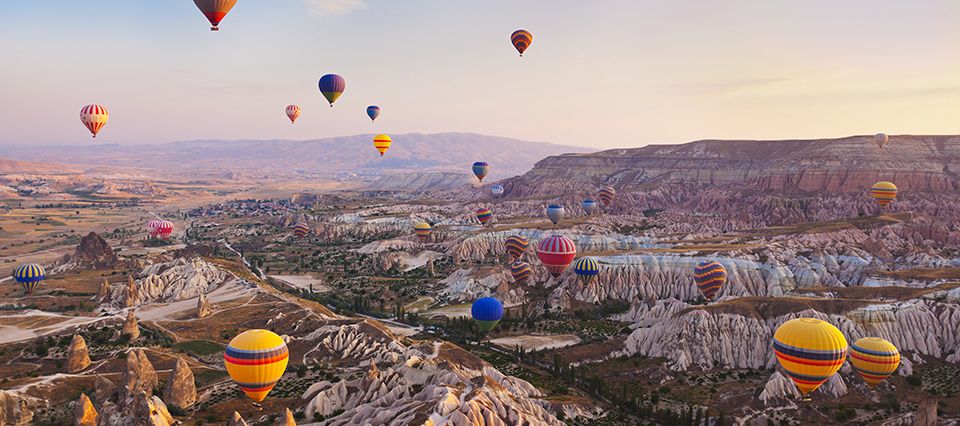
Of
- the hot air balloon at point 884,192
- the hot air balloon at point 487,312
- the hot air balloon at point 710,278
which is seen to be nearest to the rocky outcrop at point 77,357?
the hot air balloon at point 487,312

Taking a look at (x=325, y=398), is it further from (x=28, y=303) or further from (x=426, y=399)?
(x=28, y=303)

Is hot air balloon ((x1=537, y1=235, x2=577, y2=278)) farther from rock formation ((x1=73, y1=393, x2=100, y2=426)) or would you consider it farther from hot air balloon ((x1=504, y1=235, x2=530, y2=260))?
rock formation ((x1=73, y1=393, x2=100, y2=426))

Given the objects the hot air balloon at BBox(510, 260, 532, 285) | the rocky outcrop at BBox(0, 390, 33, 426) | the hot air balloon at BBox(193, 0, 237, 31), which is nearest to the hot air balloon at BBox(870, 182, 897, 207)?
the hot air balloon at BBox(510, 260, 532, 285)

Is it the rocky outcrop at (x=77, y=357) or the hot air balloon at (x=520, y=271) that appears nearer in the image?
the rocky outcrop at (x=77, y=357)

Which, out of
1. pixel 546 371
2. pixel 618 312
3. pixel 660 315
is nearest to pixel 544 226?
pixel 618 312

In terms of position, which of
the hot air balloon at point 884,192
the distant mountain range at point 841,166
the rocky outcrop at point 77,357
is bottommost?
the rocky outcrop at point 77,357

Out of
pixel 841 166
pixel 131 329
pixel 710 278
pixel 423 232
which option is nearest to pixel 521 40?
pixel 710 278

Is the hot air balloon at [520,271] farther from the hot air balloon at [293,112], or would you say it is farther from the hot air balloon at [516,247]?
the hot air balloon at [293,112]
